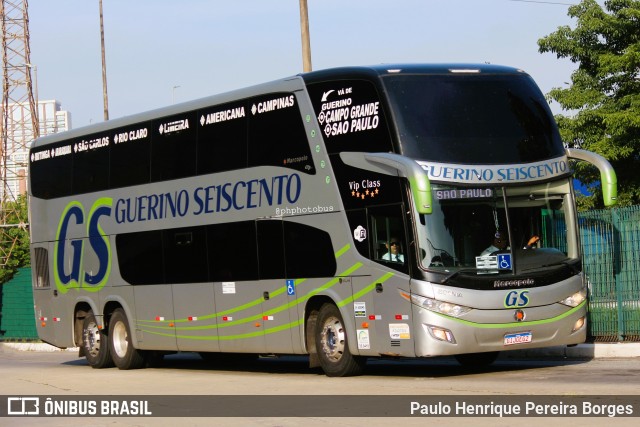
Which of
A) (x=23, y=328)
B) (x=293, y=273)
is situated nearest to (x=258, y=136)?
(x=293, y=273)

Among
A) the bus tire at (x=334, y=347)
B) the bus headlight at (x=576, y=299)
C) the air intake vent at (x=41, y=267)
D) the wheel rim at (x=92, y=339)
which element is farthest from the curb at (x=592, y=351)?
the air intake vent at (x=41, y=267)

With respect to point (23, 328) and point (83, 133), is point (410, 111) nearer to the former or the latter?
point (83, 133)

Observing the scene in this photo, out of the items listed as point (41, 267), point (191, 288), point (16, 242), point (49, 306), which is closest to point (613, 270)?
point (191, 288)

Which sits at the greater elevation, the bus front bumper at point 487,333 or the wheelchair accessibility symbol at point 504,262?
the wheelchair accessibility symbol at point 504,262

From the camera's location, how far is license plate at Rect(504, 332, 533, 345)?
1571cm

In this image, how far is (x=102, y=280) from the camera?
23.1m

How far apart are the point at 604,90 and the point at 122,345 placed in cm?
1526

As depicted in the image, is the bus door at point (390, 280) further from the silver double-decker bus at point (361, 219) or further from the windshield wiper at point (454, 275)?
the windshield wiper at point (454, 275)

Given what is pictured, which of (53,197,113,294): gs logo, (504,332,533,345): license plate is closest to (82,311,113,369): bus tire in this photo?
(53,197,113,294): gs logo

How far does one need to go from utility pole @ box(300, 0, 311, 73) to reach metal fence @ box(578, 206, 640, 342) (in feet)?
28.0

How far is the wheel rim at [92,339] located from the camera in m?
23.6

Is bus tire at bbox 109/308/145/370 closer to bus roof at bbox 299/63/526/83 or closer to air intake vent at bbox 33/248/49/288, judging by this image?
air intake vent at bbox 33/248/49/288

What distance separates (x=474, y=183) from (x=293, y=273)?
11.8 ft

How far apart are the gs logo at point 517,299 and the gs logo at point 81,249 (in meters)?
9.56
